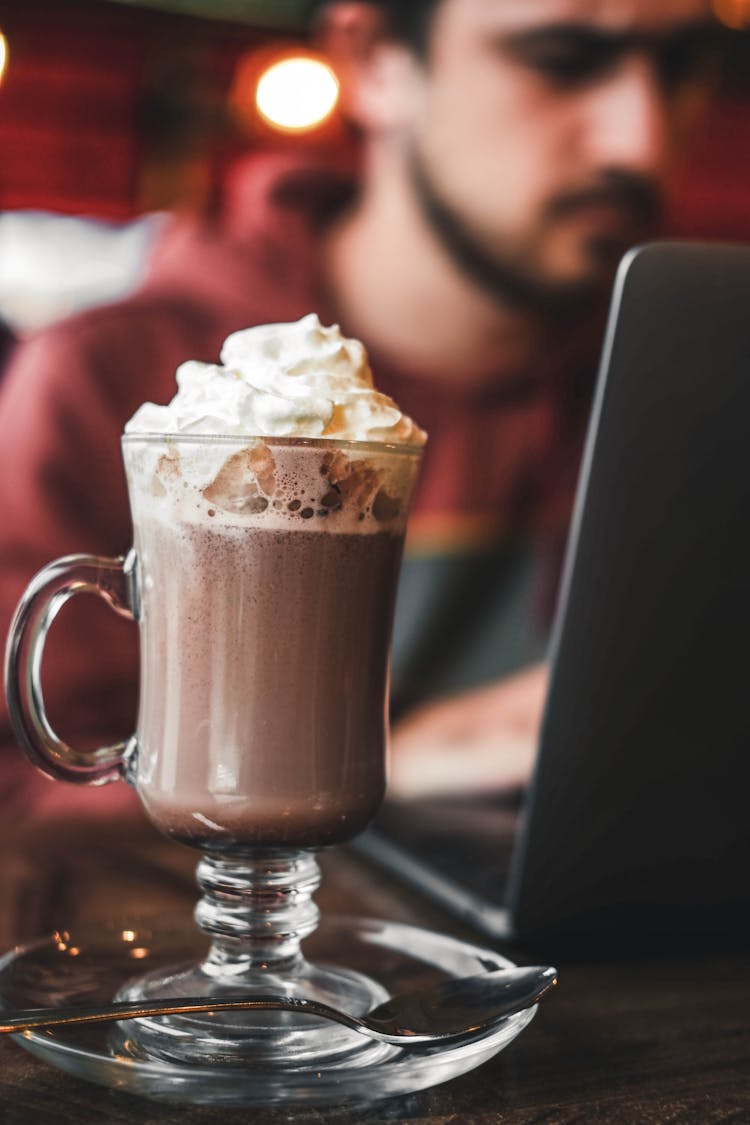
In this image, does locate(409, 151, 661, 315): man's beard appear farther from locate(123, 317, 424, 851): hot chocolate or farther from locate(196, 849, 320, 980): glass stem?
locate(196, 849, 320, 980): glass stem

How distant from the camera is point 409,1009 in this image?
1.94 ft

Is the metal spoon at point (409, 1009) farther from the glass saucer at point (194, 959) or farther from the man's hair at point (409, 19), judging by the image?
the man's hair at point (409, 19)

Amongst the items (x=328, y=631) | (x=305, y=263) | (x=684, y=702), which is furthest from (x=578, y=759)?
(x=305, y=263)

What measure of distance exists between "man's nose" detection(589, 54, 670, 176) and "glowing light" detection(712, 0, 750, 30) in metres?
0.30

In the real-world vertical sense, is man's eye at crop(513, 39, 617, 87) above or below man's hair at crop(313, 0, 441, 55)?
below

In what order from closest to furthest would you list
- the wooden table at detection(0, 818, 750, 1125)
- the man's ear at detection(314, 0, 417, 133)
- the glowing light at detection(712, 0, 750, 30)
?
1. the wooden table at detection(0, 818, 750, 1125)
2. the man's ear at detection(314, 0, 417, 133)
3. the glowing light at detection(712, 0, 750, 30)

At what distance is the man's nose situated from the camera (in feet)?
9.31

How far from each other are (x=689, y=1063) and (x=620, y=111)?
2.68m

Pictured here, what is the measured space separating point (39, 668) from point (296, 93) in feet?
8.06

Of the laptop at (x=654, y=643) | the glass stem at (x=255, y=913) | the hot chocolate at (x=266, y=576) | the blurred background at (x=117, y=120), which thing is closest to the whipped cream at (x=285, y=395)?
the hot chocolate at (x=266, y=576)

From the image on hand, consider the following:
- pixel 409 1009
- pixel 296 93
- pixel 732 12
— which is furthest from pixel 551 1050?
pixel 732 12

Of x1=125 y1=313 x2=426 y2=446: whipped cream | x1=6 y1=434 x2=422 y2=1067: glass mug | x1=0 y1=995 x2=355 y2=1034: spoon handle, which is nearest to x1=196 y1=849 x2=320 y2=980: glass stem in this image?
x1=6 y1=434 x2=422 y2=1067: glass mug

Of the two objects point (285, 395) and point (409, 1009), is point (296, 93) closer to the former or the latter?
point (285, 395)

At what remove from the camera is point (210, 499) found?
651 millimetres
